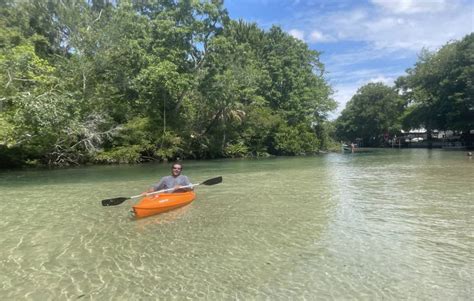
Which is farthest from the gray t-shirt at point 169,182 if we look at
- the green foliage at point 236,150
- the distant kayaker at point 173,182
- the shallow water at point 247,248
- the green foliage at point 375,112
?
Answer: the green foliage at point 375,112

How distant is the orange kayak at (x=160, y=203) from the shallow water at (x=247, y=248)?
254mm

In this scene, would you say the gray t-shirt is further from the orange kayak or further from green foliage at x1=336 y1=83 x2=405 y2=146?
green foliage at x1=336 y1=83 x2=405 y2=146

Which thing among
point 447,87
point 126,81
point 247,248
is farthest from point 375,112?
point 247,248

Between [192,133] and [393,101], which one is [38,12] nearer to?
[192,133]

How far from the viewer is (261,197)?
12.9m

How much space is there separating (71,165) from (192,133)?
12087mm

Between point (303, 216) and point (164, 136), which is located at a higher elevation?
point (164, 136)

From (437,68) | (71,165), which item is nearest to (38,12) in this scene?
(71,165)

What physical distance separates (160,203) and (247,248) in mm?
3751

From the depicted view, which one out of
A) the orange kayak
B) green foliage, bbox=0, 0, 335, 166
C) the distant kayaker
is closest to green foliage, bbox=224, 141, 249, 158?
green foliage, bbox=0, 0, 335, 166

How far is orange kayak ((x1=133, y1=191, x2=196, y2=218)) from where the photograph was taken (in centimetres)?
967

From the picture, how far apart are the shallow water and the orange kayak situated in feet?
0.83

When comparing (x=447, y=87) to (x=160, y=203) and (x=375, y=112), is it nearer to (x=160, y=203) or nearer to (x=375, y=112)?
(x=375, y=112)

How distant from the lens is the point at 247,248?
23.3ft
